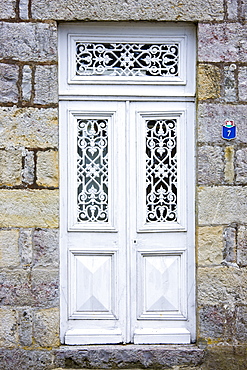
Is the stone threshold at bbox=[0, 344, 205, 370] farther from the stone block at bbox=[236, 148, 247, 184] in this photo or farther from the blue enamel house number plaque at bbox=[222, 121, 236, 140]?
the blue enamel house number plaque at bbox=[222, 121, 236, 140]

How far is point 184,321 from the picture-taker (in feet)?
14.1

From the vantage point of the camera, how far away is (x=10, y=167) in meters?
4.14

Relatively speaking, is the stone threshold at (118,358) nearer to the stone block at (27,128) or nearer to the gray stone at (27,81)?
the stone block at (27,128)

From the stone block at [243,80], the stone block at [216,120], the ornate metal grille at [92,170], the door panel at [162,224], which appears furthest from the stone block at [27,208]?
the stone block at [243,80]

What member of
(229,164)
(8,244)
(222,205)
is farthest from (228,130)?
(8,244)

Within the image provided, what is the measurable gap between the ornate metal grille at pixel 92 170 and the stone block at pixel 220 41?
3.43 ft

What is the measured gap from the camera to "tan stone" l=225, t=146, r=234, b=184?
4180 mm

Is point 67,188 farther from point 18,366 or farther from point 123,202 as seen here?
point 18,366

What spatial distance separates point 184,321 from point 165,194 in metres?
1.12

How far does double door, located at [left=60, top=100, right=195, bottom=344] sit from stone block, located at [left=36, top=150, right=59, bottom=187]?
120mm

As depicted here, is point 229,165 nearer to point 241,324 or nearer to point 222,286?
point 222,286

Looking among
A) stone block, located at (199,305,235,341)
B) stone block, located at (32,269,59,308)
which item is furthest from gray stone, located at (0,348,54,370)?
stone block, located at (199,305,235,341)

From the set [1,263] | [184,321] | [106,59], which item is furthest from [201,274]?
[106,59]

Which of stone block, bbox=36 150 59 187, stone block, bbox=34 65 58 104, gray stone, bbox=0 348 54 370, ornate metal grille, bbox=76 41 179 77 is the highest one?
ornate metal grille, bbox=76 41 179 77
